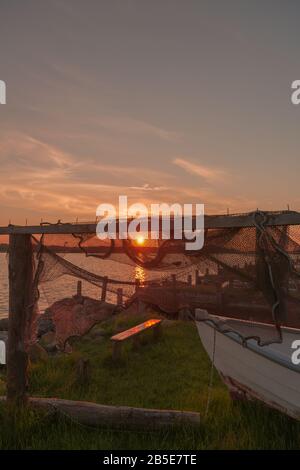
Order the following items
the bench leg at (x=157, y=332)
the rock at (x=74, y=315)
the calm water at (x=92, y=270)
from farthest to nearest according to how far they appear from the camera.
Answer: the bench leg at (x=157, y=332), the rock at (x=74, y=315), the calm water at (x=92, y=270)

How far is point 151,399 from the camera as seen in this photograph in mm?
7121

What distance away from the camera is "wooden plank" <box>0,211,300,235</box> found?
4258 mm

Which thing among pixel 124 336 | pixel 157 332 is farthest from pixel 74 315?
pixel 157 332

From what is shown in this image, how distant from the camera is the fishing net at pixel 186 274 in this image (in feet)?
14.4

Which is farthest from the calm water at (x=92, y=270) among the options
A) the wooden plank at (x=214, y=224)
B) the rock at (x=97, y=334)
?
the rock at (x=97, y=334)

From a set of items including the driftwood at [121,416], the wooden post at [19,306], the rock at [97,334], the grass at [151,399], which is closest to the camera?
the grass at [151,399]

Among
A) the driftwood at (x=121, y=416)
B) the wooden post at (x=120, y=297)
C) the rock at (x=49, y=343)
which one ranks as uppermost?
the wooden post at (x=120, y=297)

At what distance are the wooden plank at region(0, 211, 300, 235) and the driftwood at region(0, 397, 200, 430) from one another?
2.44m

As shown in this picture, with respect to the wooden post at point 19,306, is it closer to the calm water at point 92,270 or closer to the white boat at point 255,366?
the calm water at point 92,270

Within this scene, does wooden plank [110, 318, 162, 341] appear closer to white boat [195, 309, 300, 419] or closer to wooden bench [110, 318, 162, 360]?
wooden bench [110, 318, 162, 360]

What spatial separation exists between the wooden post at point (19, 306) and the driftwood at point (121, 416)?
1.80 ft

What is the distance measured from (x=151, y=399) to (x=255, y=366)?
2.58 metres

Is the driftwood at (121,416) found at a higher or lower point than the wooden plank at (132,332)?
lower

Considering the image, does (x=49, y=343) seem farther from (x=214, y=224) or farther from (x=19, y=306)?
(x=214, y=224)
